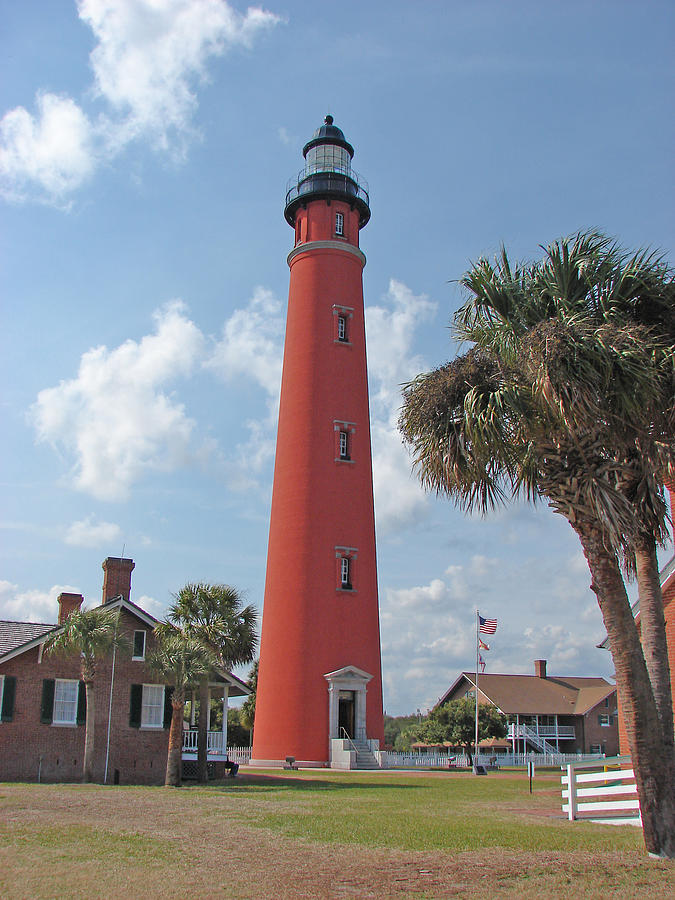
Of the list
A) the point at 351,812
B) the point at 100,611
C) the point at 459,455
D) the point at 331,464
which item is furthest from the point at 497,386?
the point at 331,464

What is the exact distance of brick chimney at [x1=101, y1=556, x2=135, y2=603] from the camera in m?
30.2

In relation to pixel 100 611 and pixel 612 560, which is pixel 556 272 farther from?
pixel 100 611

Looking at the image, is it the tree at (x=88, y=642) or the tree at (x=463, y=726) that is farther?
the tree at (x=463, y=726)

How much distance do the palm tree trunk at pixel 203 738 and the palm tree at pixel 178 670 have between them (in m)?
0.96

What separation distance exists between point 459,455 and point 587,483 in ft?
6.53

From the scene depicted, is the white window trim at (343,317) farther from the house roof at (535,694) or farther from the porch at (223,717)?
the house roof at (535,694)

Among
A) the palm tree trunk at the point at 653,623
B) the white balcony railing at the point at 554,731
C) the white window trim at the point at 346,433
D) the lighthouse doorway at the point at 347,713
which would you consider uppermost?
the white window trim at the point at 346,433

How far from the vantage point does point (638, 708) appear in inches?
450

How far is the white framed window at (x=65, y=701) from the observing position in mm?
27766

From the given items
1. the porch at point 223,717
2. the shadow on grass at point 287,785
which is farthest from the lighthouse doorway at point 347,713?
the shadow on grass at point 287,785

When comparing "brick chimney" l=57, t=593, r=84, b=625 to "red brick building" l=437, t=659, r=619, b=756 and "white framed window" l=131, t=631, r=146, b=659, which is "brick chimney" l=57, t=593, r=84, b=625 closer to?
"white framed window" l=131, t=631, r=146, b=659

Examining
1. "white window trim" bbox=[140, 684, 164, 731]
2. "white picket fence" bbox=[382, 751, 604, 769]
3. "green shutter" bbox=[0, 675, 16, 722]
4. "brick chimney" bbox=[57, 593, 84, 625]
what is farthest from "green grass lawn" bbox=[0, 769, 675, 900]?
"white picket fence" bbox=[382, 751, 604, 769]

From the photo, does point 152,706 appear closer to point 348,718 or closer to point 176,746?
point 176,746

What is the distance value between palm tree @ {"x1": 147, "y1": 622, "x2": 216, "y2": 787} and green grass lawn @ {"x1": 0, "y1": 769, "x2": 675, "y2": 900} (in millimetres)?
Result: 5246
